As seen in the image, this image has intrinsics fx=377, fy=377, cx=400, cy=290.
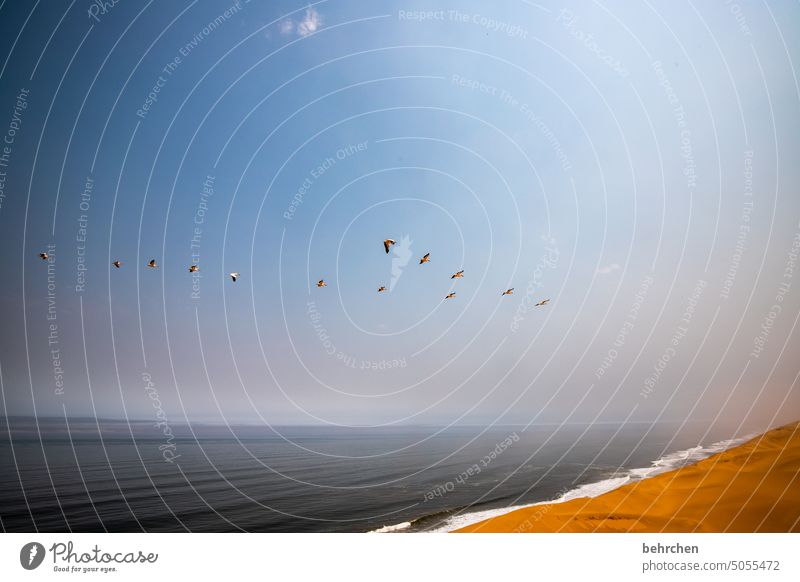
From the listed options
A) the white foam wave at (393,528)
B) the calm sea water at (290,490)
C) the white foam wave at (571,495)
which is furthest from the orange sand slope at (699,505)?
the calm sea water at (290,490)

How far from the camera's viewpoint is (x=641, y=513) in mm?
11484

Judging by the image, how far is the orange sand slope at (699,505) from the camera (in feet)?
32.1
